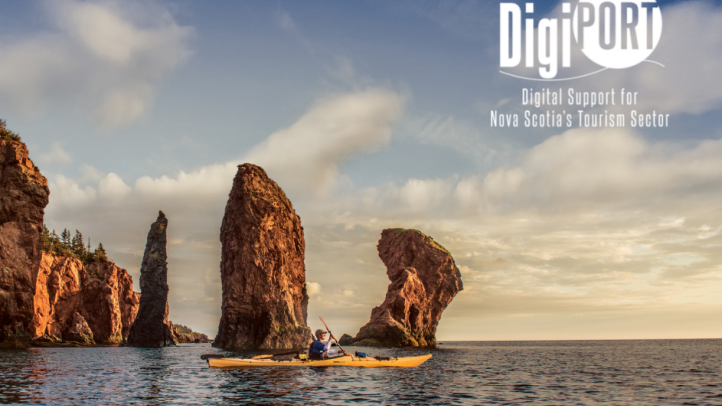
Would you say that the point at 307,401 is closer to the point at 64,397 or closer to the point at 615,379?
the point at 64,397

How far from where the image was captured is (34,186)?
63406 mm

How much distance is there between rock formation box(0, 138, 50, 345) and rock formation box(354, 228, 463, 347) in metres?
49.1

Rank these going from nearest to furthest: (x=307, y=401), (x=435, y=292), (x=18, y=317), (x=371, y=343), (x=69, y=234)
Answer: (x=307, y=401) → (x=18, y=317) → (x=371, y=343) → (x=435, y=292) → (x=69, y=234)

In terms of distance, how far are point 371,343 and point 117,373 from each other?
53693 mm

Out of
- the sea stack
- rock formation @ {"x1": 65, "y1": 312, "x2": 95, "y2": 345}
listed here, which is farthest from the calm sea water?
the sea stack

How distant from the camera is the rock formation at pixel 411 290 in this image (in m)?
83.1

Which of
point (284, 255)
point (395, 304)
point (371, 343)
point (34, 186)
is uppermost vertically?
point (34, 186)

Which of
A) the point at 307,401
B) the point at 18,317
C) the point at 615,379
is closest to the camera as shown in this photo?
the point at 307,401

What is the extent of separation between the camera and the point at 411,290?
87188mm

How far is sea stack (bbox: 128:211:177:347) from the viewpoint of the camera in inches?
3851

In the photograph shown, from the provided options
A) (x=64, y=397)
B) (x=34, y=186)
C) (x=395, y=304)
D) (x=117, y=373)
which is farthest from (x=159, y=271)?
(x=64, y=397)

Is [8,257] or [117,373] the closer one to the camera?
[117,373]

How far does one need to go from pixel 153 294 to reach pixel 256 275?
148 ft

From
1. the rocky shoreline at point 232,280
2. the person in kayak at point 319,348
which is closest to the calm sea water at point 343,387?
the person in kayak at point 319,348
